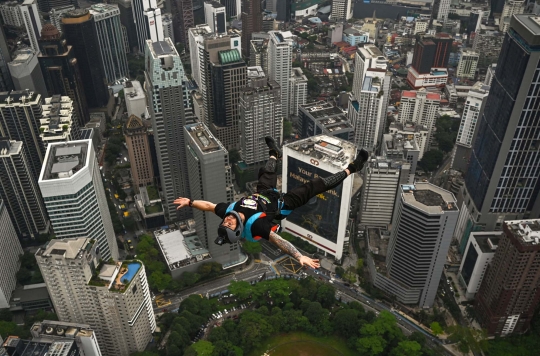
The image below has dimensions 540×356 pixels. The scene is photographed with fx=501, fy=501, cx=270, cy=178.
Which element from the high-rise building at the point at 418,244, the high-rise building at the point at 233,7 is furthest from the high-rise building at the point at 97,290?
the high-rise building at the point at 233,7

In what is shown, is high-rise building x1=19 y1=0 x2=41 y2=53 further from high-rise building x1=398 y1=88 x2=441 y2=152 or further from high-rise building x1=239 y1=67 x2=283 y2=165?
high-rise building x1=398 y1=88 x2=441 y2=152

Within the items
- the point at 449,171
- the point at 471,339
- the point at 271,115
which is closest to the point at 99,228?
the point at 271,115

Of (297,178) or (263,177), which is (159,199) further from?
(263,177)

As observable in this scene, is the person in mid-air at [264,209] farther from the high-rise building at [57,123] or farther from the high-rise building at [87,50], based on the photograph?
the high-rise building at [87,50]

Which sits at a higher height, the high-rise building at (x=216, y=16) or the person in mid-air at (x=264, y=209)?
the person in mid-air at (x=264, y=209)

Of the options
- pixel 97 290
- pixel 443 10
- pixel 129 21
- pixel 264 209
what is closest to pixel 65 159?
pixel 97 290

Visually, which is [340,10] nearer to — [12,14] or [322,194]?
[12,14]
